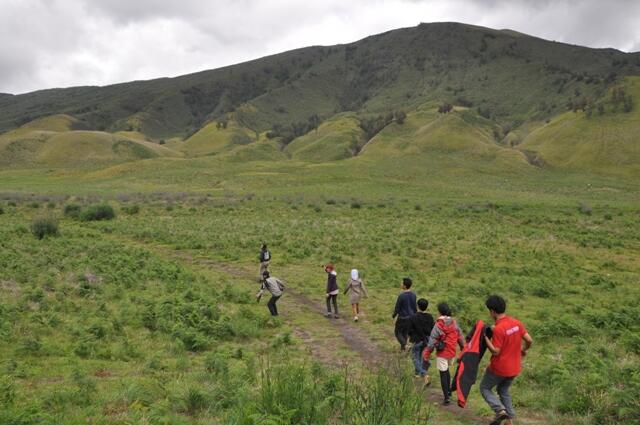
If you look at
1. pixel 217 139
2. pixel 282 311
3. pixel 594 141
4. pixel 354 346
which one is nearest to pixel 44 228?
pixel 282 311

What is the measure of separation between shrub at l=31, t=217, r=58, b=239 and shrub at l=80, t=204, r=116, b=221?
10.8 m

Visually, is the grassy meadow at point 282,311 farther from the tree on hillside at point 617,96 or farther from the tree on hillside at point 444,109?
the tree on hillside at point 444,109

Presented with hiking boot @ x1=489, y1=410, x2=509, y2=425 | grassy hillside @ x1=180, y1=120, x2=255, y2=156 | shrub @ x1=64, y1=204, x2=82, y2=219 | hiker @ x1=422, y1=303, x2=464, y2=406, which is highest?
grassy hillside @ x1=180, y1=120, x2=255, y2=156

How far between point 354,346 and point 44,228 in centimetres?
2720

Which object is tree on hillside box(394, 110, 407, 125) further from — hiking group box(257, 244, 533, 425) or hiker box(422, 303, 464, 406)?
hiker box(422, 303, 464, 406)

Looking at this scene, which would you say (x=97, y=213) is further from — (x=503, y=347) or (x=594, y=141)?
(x=594, y=141)

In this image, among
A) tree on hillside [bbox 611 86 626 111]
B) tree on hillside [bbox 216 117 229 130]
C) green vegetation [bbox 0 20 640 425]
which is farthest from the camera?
tree on hillside [bbox 216 117 229 130]

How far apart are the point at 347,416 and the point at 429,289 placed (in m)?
14.6

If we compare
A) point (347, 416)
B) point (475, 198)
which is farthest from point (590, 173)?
point (347, 416)

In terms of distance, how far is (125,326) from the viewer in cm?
1354

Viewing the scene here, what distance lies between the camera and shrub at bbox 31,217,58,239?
104 feet

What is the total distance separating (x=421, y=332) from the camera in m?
10.2

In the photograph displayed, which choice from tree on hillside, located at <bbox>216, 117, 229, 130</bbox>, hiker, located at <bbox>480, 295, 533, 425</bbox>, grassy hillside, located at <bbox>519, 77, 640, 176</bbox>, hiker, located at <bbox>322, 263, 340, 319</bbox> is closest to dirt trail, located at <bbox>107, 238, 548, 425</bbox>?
hiker, located at <bbox>322, 263, 340, 319</bbox>

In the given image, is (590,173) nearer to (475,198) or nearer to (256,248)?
(475,198)
